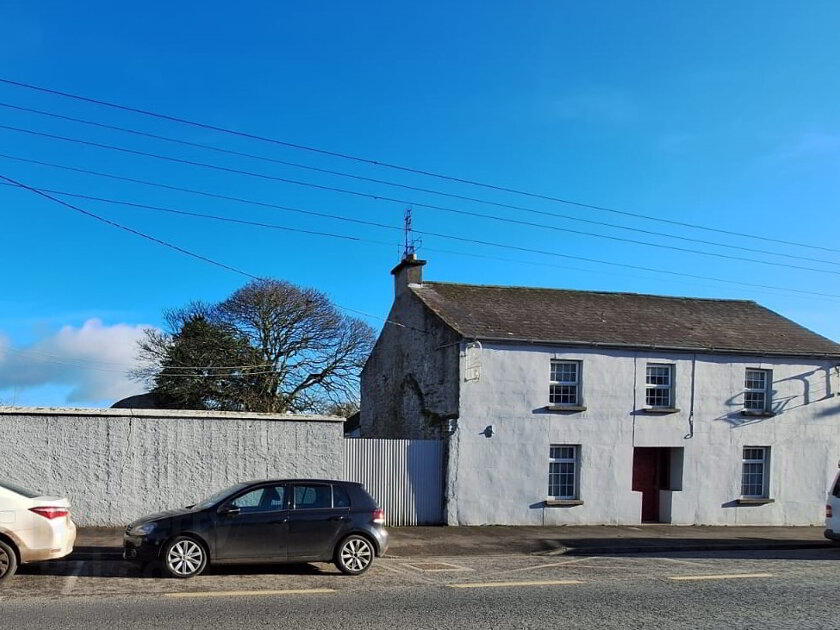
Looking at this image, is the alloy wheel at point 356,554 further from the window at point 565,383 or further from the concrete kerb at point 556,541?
the window at point 565,383

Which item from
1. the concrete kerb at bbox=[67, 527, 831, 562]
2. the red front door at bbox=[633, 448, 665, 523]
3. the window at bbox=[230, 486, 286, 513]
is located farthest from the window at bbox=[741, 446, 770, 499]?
the window at bbox=[230, 486, 286, 513]

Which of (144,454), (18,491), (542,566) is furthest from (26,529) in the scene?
(542,566)

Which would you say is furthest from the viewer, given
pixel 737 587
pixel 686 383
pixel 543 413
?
pixel 686 383

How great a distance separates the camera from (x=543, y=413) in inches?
798

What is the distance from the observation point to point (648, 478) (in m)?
21.9

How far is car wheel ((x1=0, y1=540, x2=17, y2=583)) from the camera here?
10.2 metres

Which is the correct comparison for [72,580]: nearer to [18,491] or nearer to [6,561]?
[6,561]

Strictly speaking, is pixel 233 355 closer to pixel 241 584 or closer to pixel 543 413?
pixel 543 413

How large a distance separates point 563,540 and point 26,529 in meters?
10.7

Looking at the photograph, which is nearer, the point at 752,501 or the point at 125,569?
the point at 125,569

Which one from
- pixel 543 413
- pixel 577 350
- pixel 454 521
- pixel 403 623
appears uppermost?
pixel 577 350

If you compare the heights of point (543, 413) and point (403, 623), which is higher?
point (543, 413)

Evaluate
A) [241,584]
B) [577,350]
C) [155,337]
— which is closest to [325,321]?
[155,337]

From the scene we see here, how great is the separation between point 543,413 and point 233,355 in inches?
1076
